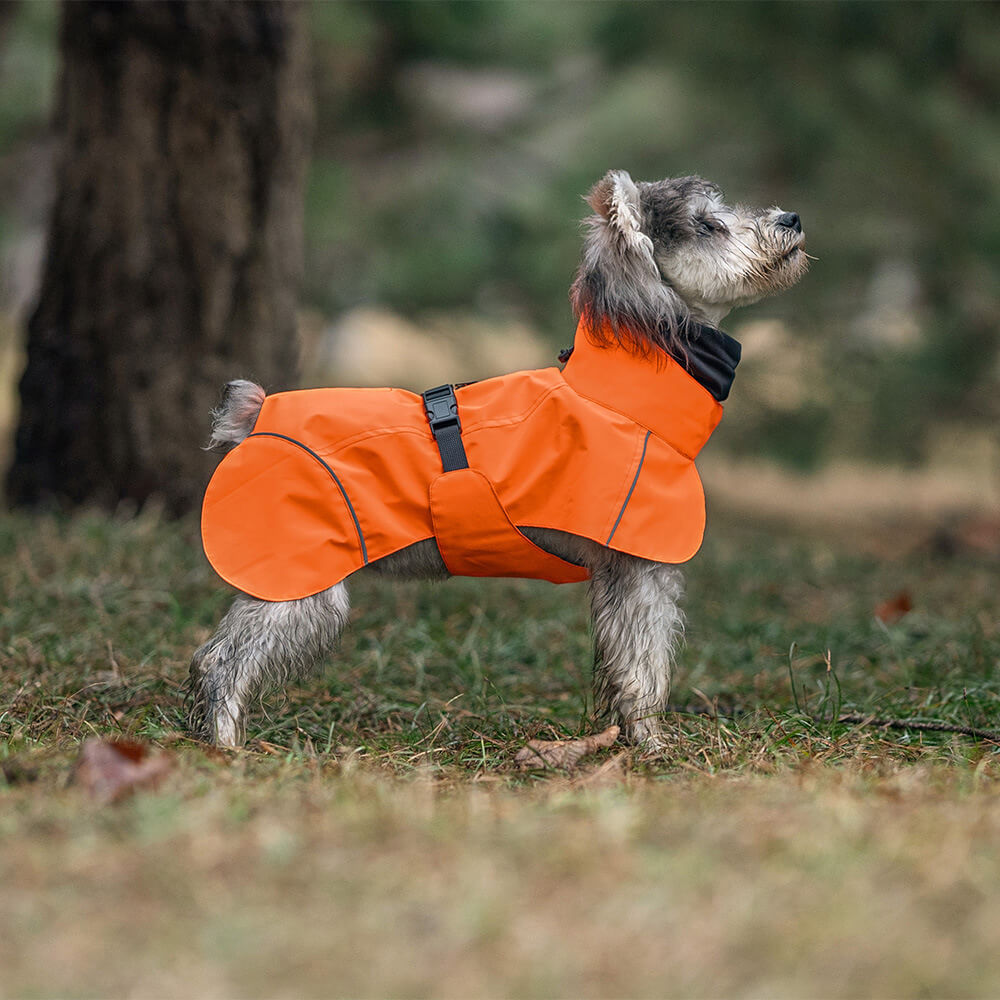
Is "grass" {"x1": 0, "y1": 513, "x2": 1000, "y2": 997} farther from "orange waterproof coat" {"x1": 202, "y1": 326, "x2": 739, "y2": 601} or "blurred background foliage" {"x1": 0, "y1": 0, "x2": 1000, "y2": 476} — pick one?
"blurred background foliage" {"x1": 0, "y1": 0, "x2": 1000, "y2": 476}

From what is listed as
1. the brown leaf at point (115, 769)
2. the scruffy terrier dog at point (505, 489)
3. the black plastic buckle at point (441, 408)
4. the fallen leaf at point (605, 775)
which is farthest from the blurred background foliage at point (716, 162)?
the brown leaf at point (115, 769)

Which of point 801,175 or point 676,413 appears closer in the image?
point 676,413

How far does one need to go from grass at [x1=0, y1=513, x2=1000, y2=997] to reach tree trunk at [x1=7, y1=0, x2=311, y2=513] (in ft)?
4.81

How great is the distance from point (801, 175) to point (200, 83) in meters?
4.96

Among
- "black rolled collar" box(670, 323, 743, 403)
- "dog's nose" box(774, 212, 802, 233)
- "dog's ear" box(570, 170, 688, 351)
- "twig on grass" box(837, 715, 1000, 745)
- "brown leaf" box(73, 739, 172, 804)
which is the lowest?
"twig on grass" box(837, 715, 1000, 745)

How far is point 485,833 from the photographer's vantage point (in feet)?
6.73

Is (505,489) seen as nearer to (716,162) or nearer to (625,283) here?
(625,283)

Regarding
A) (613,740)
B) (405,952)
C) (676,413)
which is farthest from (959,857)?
(676,413)

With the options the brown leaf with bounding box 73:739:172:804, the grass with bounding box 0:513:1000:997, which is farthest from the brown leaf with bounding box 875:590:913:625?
the brown leaf with bounding box 73:739:172:804

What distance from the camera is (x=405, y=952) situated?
1636 mm

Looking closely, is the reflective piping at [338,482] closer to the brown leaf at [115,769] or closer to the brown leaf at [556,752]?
the brown leaf at [556,752]

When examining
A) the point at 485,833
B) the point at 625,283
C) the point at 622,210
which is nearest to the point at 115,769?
the point at 485,833

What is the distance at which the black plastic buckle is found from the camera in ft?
10.1

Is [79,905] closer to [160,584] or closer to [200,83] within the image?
[160,584]
